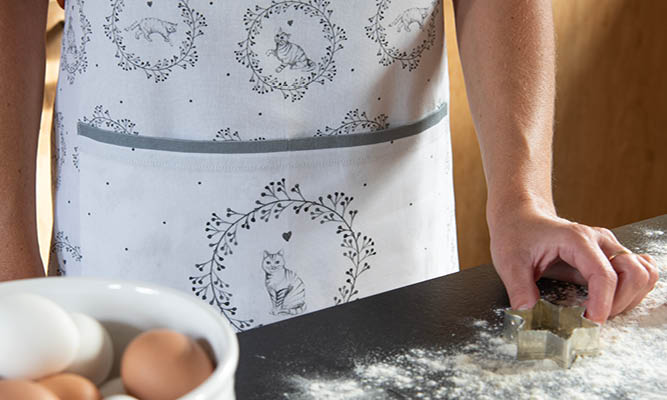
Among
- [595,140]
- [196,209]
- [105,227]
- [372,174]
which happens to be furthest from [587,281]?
[595,140]

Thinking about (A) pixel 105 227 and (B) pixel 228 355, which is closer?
(B) pixel 228 355

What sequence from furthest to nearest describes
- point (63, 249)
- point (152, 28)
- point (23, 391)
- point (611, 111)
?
point (611, 111) → point (63, 249) → point (152, 28) → point (23, 391)

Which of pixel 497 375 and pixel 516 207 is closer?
pixel 497 375

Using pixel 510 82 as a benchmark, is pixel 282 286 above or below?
below

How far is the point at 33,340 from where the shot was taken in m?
0.31

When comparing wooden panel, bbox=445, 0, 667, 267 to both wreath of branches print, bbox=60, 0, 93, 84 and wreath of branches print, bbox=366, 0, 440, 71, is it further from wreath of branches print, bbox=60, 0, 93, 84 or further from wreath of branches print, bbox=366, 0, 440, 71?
wreath of branches print, bbox=60, 0, 93, 84

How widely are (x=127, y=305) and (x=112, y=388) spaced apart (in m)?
0.04

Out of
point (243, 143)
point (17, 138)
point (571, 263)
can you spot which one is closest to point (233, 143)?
point (243, 143)

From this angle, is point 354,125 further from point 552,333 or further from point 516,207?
point 552,333

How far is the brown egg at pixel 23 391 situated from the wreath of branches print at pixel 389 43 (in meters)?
0.57

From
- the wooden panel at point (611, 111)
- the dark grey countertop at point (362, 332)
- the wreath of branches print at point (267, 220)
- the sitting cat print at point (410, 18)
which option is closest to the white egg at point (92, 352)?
the dark grey countertop at point (362, 332)

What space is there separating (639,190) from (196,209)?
2.02m

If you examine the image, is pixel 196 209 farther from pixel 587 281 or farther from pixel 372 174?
pixel 587 281

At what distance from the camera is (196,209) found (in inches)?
30.5
